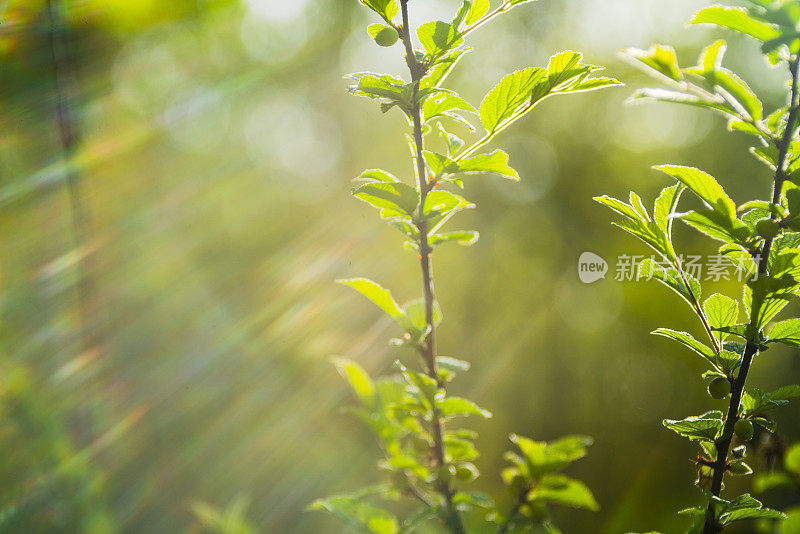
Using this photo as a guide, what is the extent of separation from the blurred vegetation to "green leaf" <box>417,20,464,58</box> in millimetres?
815

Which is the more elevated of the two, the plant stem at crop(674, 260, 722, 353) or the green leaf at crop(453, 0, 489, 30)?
the green leaf at crop(453, 0, 489, 30)

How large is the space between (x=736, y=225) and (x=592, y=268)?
1926 millimetres

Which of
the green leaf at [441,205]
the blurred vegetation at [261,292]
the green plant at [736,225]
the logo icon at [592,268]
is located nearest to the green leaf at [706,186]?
the green plant at [736,225]

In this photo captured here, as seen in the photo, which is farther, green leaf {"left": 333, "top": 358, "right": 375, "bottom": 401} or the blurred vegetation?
the blurred vegetation

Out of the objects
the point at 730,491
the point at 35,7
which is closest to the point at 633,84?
the point at 730,491

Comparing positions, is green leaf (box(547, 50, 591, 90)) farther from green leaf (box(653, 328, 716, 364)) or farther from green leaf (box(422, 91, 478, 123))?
green leaf (box(653, 328, 716, 364))

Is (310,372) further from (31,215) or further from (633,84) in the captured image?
(633,84)

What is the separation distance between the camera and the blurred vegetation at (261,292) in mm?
1014

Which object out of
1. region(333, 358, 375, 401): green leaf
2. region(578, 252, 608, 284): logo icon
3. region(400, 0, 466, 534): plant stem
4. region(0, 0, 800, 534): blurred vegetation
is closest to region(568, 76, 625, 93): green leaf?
region(400, 0, 466, 534): plant stem

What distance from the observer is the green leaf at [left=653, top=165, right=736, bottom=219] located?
30 cm

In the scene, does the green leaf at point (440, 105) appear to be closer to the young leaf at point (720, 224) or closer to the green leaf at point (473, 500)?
the young leaf at point (720, 224)

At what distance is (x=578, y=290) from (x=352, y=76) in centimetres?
242

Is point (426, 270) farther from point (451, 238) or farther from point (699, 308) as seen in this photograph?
point (699, 308)

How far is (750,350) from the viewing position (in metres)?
0.32
